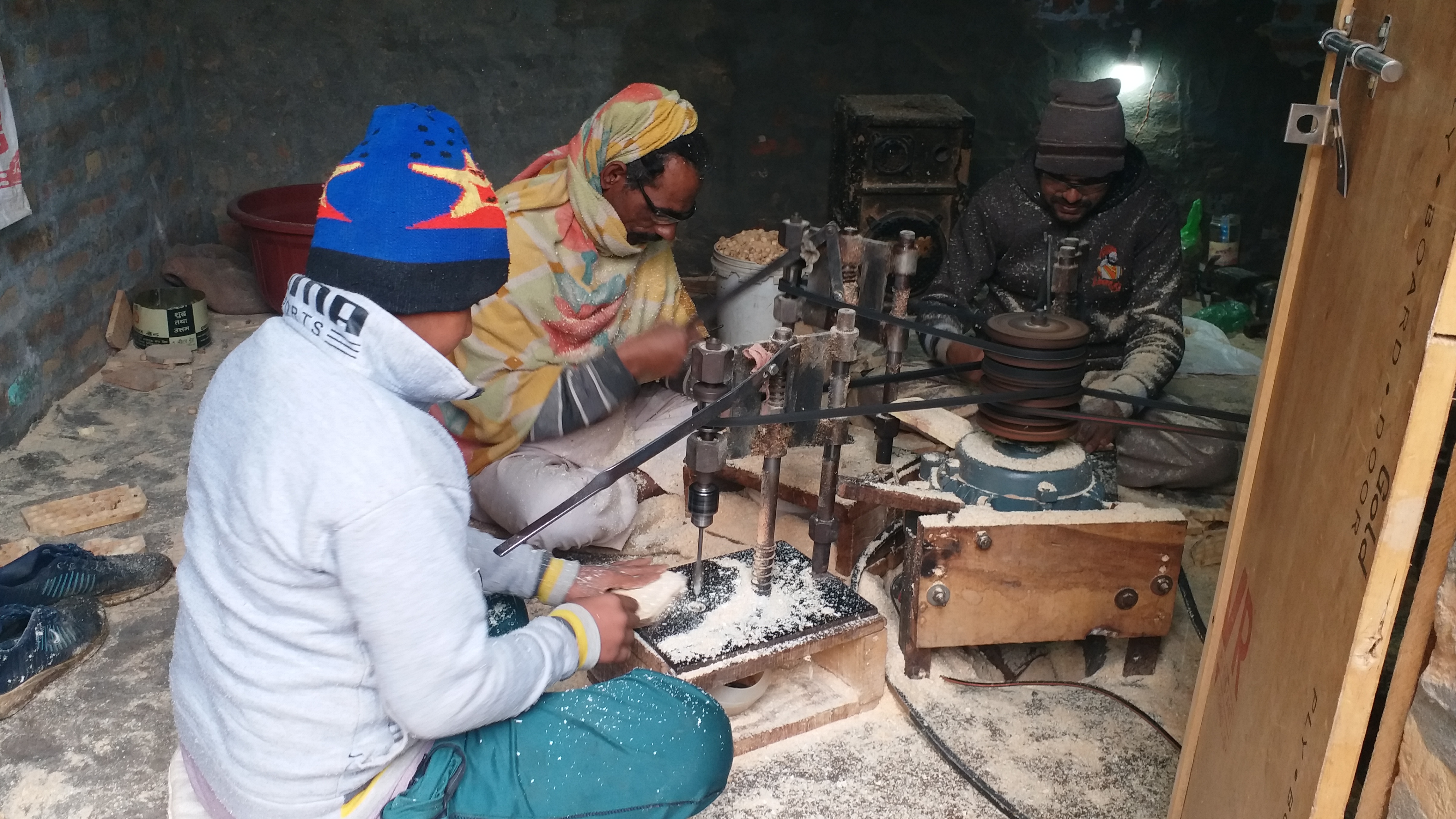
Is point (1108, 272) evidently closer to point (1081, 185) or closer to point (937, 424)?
point (1081, 185)

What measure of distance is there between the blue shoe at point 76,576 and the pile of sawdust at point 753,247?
2699mm

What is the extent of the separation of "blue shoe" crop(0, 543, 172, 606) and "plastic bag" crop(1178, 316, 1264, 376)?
11.8ft

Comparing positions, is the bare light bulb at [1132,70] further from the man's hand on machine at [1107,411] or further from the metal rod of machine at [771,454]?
the metal rod of machine at [771,454]

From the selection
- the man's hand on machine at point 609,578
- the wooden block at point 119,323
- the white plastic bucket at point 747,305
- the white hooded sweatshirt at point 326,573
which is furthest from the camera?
the white plastic bucket at point 747,305

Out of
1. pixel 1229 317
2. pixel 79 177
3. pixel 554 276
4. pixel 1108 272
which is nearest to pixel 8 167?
pixel 79 177

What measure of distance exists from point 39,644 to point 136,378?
80.4 inches

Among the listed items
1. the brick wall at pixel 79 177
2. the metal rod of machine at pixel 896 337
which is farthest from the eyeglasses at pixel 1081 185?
the brick wall at pixel 79 177

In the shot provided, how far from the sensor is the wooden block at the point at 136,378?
4523 millimetres

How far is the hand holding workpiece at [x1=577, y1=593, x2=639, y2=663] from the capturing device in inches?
78.1

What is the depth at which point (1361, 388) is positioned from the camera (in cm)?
Answer: 136

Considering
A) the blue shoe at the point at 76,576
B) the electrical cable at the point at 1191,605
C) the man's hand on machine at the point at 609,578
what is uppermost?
the man's hand on machine at the point at 609,578

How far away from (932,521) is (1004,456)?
0.28m

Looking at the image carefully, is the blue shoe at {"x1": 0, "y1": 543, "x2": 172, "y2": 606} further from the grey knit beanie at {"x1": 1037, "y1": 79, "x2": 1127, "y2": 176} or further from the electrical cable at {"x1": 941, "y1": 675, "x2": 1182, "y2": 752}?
the grey knit beanie at {"x1": 1037, "y1": 79, "x2": 1127, "y2": 176}

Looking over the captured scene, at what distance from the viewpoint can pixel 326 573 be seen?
5.25ft
